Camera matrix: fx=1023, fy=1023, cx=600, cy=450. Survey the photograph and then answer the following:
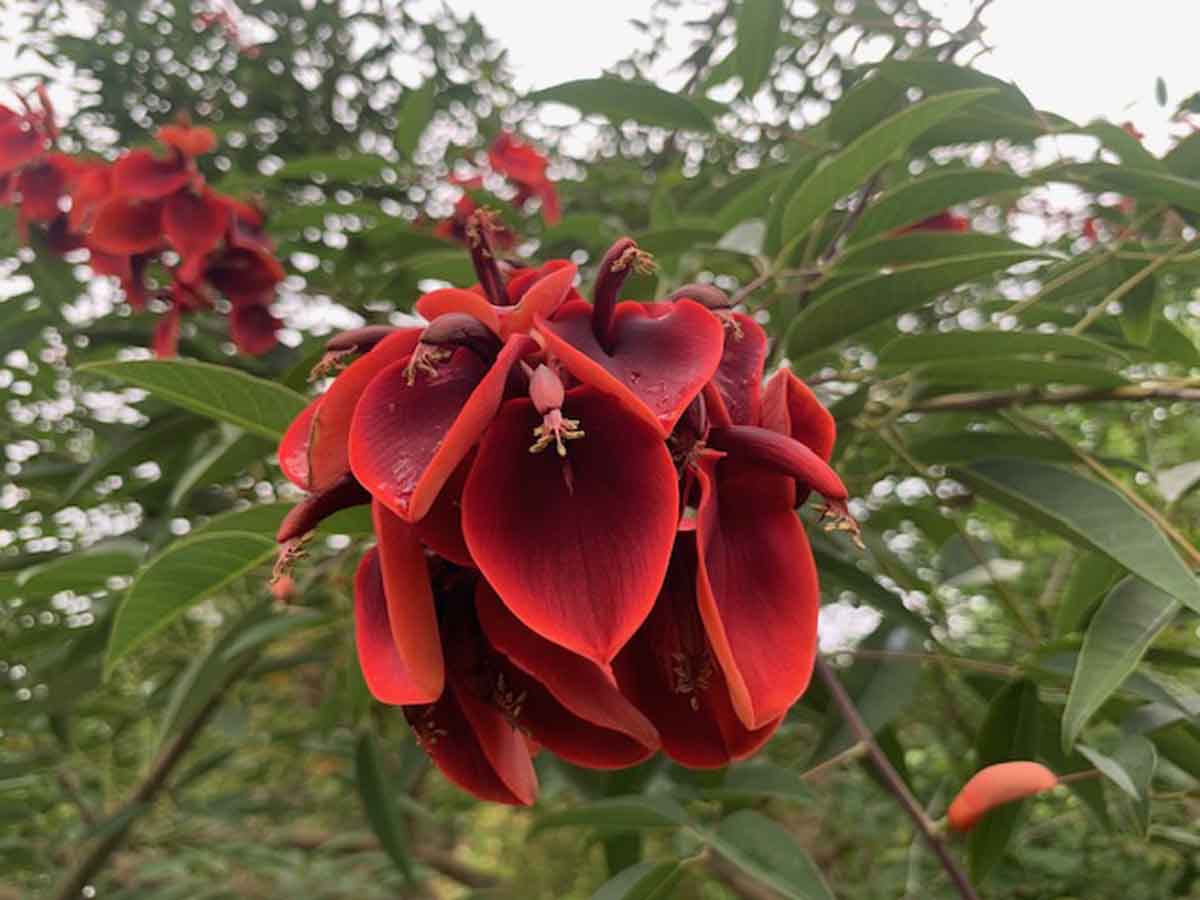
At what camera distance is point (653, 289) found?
0.76m

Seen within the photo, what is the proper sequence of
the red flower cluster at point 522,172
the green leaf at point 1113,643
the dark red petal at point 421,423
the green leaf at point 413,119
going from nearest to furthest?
the dark red petal at point 421,423 < the green leaf at point 1113,643 < the green leaf at point 413,119 < the red flower cluster at point 522,172

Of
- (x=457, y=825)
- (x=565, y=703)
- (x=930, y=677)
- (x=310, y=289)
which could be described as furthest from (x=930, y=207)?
(x=457, y=825)

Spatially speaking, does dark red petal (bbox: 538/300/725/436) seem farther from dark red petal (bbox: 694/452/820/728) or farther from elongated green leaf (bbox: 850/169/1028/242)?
elongated green leaf (bbox: 850/169/1028/242)

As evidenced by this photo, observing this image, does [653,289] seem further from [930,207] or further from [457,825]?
[457,825]

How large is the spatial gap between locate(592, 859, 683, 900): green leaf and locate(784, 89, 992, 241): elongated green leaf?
A: 14.4 inches

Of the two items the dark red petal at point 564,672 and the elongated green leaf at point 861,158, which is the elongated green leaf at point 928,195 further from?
the dark red petal at point 564,672

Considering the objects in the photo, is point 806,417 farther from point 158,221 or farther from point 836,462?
point 158,221

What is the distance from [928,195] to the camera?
63cm

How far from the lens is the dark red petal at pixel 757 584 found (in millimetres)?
331

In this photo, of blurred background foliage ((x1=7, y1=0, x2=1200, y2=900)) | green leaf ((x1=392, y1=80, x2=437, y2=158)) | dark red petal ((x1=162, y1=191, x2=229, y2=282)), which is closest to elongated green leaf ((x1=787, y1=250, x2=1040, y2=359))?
blurred background foliage ((x1=7, y1=0, x2=1200, y2=900))

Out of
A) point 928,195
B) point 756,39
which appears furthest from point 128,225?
point 928,195

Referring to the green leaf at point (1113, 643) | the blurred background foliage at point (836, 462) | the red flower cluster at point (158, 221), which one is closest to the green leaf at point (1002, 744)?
the blurred background foliage at point (836, 462)

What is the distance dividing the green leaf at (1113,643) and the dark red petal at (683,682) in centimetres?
16

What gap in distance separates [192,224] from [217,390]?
481 mm
